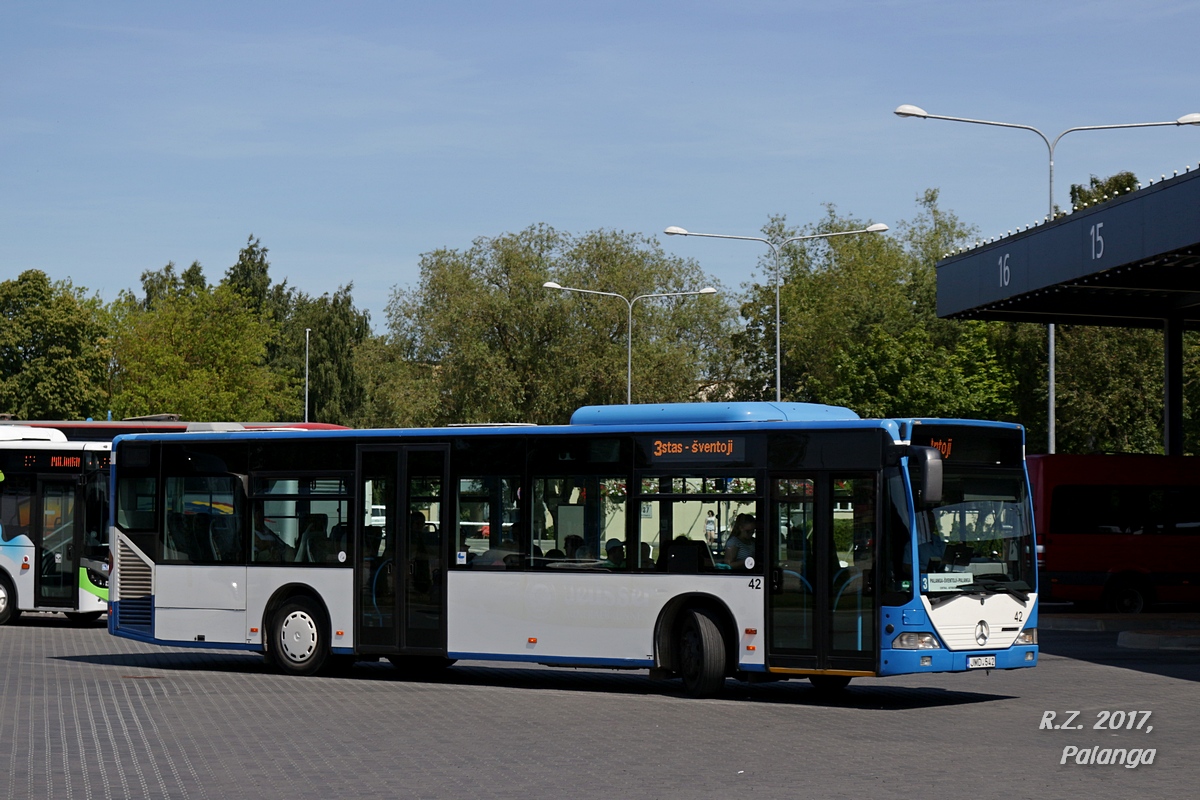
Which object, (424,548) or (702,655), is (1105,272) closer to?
(702,655)

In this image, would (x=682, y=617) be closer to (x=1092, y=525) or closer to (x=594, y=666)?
(x=594, y=666)

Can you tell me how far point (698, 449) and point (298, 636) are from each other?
523cm

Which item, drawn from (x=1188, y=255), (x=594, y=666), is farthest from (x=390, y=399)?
(x=594, y=666)

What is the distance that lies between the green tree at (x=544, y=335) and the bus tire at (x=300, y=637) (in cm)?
4610

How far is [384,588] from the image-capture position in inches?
680

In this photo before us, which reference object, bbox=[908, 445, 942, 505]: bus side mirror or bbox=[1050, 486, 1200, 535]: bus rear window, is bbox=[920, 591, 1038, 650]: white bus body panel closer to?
bbox=[908, 445, 942, 505]: bus side mirror

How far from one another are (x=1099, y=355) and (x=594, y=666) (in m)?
45.0

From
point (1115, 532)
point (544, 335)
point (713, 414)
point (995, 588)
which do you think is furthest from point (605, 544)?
point (544, 335)

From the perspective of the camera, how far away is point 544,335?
66.2 metres

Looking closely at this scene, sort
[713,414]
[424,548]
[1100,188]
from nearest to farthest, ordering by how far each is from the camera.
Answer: [713,414]
[424,548]
[1100,188]

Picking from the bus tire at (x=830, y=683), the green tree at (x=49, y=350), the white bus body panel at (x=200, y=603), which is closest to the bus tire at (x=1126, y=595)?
the bus tire at (x=830, y=683)

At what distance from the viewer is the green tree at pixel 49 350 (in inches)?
3078

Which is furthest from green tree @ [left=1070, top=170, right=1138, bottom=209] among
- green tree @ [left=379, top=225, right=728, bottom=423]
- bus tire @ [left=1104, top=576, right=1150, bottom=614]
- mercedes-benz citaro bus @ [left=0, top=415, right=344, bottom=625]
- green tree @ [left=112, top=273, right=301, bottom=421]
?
mercedes-benz citaro bus @ [left=0, top=415, right=344, bottom=625]

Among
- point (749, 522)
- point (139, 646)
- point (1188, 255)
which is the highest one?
point (1188, 255)
